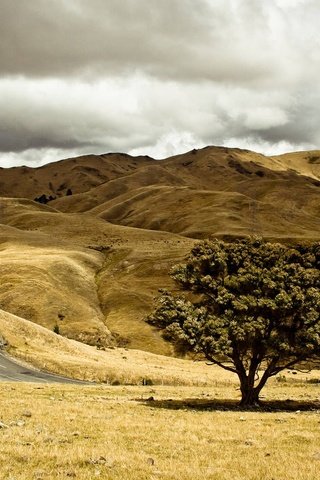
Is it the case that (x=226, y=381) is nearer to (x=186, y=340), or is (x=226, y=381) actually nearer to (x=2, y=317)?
(x=186, y=340)

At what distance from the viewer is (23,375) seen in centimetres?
5797

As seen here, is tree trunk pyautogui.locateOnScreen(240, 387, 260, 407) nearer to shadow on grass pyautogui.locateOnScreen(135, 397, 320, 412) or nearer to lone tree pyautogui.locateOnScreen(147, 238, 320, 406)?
lone tree pyautogui.locateOnScreen(147, 238, 320, 406)

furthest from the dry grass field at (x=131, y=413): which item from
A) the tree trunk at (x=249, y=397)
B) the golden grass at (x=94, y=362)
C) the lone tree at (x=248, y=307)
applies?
the lone tree at (x=248, y=307)

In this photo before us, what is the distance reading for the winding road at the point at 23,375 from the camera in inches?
2183

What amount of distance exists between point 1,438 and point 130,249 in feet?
496

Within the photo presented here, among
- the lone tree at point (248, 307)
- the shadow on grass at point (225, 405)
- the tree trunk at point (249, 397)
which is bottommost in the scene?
the shadow on grass at point (225, 405)

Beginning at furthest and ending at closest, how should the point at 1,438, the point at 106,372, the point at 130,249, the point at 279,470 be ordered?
the point at 130,249, the point at 106,372, the point at 1,438, the point at 279,470

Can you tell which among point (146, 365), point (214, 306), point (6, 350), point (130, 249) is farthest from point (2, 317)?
point (130, 249)

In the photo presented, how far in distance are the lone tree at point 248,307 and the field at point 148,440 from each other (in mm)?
4366

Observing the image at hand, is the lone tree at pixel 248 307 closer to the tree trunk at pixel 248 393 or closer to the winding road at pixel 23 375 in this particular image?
the tree trunk at pixel 248 393

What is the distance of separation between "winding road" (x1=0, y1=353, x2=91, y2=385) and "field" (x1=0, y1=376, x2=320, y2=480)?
1469 centimetres

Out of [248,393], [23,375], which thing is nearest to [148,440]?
[248,393]

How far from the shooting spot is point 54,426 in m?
25.9

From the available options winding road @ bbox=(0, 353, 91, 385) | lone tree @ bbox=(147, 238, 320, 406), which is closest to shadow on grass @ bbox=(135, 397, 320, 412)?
lone tree @ bbox=(147, 238, 320, 406)
